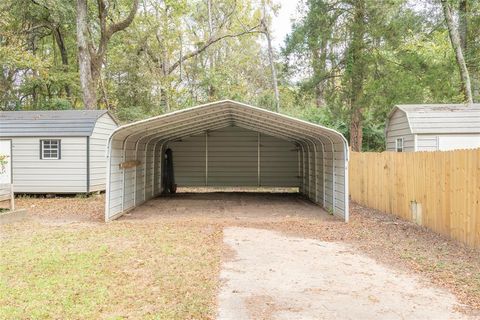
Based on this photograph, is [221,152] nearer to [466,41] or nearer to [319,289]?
[466,41]

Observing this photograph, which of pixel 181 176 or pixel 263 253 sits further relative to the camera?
pixel 181 176

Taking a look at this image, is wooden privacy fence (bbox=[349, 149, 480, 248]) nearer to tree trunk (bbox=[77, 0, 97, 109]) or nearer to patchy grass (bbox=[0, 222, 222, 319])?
patchy grass (bbox=[0, 222, 222, 319])

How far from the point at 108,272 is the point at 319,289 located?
2.38 meters

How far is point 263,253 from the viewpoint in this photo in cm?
617

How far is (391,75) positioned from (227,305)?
40.8 feet

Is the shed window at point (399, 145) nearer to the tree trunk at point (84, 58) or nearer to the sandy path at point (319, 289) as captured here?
the sandy path at point (319, 289)

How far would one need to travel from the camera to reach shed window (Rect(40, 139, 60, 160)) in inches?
515

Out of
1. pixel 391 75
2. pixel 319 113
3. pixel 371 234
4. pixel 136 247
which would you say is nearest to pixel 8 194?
pixel 136 247

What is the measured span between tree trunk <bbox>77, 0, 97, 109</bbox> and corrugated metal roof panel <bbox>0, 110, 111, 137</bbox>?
162 inches

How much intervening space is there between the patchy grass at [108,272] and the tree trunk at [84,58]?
421 inches

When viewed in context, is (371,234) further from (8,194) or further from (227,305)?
(8,194)

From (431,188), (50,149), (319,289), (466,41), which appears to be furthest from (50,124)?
(466,41)

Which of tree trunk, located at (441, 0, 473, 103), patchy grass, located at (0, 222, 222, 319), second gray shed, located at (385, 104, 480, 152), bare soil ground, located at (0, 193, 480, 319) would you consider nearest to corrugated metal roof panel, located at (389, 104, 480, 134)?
second gray shed, located at (385, 104, 480, 152)

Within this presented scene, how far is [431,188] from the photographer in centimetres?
749
